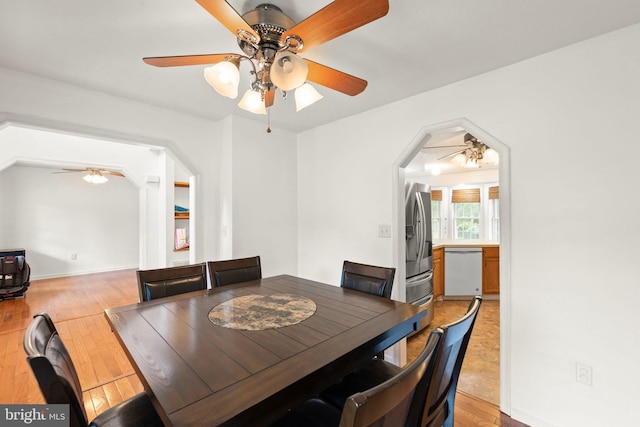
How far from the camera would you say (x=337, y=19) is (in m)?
1.06

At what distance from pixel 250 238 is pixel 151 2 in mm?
2113

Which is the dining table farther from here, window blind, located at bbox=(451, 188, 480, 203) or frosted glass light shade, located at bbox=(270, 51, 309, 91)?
window blind, located at bbox=(451, 188, 480, 203)

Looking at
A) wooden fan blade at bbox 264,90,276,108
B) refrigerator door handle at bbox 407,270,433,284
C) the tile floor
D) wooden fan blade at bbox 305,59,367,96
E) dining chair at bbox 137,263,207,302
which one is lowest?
the tile floor

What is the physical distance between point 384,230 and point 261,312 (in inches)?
60.9

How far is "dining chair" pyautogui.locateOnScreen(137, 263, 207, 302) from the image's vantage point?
1.82 metres

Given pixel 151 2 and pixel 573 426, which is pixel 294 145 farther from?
pixel 573 426

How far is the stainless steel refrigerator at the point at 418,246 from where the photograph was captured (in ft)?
9.94

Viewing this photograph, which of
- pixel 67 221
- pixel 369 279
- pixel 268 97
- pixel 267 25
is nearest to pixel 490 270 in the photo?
pixel 369 279

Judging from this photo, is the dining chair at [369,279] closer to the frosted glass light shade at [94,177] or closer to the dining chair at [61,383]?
the dining chair at [61,383]

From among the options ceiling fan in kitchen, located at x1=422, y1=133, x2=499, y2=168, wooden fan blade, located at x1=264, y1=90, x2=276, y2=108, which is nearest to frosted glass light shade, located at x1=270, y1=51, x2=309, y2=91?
wooden fan blade, located at x1=264, y1=90, x2=276, y2=108

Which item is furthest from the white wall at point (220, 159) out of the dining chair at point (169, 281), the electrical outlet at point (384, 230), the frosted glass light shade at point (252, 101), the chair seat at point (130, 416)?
the chair seat at point (130, 416)

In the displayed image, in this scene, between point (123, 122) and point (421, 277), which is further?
point (421, 277)

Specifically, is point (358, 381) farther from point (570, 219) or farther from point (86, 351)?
point (86, 351)

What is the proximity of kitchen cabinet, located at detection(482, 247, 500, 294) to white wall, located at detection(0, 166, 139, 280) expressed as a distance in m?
7.61
